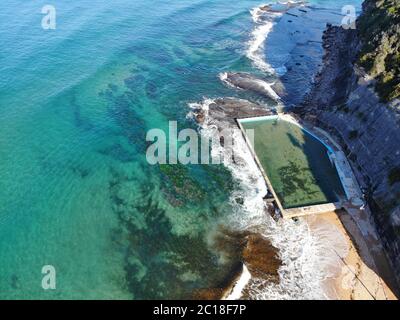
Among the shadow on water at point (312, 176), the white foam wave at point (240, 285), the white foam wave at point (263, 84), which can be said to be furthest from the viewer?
the white foam wave at point (263, 84)

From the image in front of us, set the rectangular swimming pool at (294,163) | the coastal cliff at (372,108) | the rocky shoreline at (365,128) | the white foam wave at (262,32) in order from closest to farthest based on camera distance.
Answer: the rocky shoreline at (365,128)
the coastal cliff at (372,108)
the rectangular swimming pool at (294,163)
the white foam wave at (262,32)

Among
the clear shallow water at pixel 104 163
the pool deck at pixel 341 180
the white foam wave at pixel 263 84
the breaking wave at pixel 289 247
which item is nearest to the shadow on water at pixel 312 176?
the pool deck at pixel 341 180

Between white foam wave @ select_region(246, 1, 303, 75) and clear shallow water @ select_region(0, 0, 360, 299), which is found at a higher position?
white foam wave @ select_region(246, 1, 303, 75)

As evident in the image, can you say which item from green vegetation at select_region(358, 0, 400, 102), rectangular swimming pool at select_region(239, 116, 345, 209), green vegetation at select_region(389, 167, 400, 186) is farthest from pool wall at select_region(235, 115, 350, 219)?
green vegetation at select_region(358, 0, 400, 102)

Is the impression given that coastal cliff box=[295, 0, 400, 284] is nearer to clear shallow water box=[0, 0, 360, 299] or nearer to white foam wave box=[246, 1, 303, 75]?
white foam wave box=[246, 1, 303, 75]

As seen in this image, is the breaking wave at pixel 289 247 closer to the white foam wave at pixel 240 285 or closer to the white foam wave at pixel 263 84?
the white foam wave at pixel 240 285

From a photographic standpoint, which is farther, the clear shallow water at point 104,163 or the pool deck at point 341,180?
the pool deck at point 341,180
